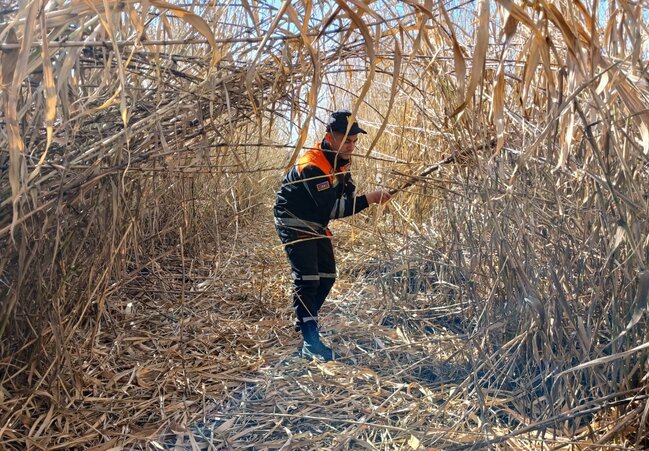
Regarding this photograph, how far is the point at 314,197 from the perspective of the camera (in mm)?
2473

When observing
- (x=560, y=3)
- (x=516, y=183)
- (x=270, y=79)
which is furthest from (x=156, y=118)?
(x=560, y=3)

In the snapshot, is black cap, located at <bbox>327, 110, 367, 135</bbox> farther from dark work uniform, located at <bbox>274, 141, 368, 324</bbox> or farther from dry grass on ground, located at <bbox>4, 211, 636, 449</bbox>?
dry grass on ground, located at <bbox>4, 211, 636, 449</bbox>

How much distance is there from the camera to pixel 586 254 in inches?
60.8

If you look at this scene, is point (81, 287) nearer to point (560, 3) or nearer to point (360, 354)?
point (360, 354)

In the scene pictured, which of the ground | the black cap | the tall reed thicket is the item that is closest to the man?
the black cap

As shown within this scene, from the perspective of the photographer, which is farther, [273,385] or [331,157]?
[331,157]

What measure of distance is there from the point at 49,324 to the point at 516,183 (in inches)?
62.6

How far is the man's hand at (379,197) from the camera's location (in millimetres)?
2373

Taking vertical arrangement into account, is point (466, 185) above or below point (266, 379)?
above

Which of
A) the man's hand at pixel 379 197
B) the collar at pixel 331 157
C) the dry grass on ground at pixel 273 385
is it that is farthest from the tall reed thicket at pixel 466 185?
the collar at pixel 331 157

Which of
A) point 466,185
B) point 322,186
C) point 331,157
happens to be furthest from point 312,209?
point 466,185

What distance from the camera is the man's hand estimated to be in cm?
237

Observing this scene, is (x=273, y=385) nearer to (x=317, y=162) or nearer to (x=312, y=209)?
(x=312, y=209)

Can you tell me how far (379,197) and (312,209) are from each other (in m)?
0.34
